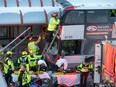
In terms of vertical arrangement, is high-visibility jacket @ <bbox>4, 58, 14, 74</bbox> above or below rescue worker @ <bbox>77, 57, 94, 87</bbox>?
above

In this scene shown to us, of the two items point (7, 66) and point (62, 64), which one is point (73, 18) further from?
point (7, 66)

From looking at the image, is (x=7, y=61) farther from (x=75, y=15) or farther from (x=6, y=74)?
(x=75, y=15)

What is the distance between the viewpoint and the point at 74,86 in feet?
50.0

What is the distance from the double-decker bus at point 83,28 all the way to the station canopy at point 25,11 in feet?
5.44

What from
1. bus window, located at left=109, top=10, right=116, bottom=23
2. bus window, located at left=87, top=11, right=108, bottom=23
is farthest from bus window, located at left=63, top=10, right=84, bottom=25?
bus window, located at left=109, top=10, right=116, bottom=23

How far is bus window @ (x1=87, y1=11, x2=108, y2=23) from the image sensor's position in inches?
672

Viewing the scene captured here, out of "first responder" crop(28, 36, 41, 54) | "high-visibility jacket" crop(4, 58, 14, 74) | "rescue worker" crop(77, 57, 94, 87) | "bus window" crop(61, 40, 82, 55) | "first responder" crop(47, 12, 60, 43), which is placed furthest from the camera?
"first responder" crop(47, 12, 60, 43)

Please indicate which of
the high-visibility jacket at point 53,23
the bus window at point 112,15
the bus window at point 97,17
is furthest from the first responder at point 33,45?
the bus window at point 112,15

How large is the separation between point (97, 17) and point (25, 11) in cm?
373

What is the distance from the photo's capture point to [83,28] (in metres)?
17.0

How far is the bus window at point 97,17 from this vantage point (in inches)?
672

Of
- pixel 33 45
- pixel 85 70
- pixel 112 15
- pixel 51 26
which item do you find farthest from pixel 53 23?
pixel 85 70

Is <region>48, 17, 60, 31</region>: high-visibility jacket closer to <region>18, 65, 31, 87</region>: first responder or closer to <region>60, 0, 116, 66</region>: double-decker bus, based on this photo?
<region>60, 0, 116, 66</region>: double-decker bus

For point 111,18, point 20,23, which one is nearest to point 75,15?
point 111,18
